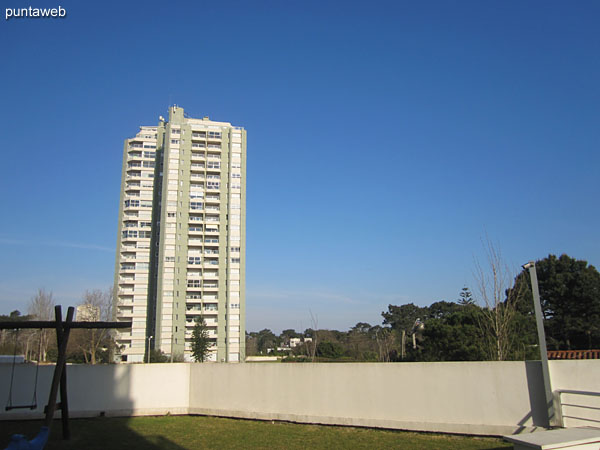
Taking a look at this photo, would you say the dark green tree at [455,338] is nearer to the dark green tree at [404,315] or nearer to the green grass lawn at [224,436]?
the green grass lawn at [224,436]

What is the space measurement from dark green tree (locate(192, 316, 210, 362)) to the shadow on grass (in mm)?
40135

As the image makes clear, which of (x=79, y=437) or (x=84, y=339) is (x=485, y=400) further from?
(x=84, y=339)

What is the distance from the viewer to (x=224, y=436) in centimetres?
1051

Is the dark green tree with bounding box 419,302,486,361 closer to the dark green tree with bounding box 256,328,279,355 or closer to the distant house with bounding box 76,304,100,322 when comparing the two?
the distant house with bounding box 76,304,100,322

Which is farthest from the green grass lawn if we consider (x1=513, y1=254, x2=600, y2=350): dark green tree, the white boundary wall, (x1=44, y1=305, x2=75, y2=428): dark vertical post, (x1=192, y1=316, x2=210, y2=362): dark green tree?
(x1=192, y1=316, x2=210, y2=362): dark green tree

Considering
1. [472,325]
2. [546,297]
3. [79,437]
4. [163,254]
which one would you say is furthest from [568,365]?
[163,254]

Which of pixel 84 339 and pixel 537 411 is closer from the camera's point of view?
pixel 537 411

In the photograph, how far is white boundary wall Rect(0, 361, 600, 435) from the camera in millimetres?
9469

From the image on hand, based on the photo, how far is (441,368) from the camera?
10430 mm

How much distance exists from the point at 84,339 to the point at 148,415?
3949 cm

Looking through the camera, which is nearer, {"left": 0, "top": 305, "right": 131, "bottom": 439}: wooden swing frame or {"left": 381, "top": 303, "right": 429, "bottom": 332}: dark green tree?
{"left": 0, "top": 305, "right": 131, "bottom": 439}: wooden swing frame

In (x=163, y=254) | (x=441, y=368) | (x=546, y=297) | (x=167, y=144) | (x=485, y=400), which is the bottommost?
(x=485, y=400)

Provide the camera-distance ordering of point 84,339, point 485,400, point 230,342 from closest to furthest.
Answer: point 485,400 < point 84,339 < point 230,342

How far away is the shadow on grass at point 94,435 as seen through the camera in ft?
31.9
